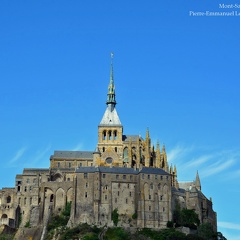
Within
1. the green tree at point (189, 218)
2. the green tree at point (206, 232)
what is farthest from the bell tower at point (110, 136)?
the green tree at point (206, 232)

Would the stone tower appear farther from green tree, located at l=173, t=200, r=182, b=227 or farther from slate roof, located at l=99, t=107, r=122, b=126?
green tree, located at l=173, t=200, r=182, b=227

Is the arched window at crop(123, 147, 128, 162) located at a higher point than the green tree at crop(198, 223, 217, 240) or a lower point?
higher

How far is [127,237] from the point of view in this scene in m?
125

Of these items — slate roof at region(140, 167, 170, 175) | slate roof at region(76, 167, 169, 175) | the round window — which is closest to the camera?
slate roof at region(76, 167, 169, 175)

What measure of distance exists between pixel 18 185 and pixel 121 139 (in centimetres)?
2229

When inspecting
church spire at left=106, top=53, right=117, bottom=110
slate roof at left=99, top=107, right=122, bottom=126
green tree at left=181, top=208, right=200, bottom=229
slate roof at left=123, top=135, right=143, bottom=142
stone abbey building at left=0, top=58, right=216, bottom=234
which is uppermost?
church spire at left=106, top=53, right=117, bottom=110

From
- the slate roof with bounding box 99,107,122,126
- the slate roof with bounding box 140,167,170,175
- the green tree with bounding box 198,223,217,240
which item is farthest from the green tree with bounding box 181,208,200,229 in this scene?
the slate roof with bounding box 99,107,122,126

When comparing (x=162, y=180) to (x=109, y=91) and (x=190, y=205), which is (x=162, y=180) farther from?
(x=109, y=91)

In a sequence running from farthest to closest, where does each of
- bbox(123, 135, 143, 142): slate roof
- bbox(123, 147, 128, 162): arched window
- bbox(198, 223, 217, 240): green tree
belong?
1. bbox(123, 135, 143, 142): slate roof
2. bbox(123, 147, 128, 162): arched window
3. bbox(198, 223, 217, 240): green tree

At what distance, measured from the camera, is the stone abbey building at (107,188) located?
12962 centimetres

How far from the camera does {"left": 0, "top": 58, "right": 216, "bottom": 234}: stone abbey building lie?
130 metres

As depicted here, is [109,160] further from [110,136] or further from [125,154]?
[110,136]

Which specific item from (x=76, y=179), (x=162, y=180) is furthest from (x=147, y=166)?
(x=76, y=179)

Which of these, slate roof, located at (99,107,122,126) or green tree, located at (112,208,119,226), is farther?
slate roof, located at (99,107,122,126)
